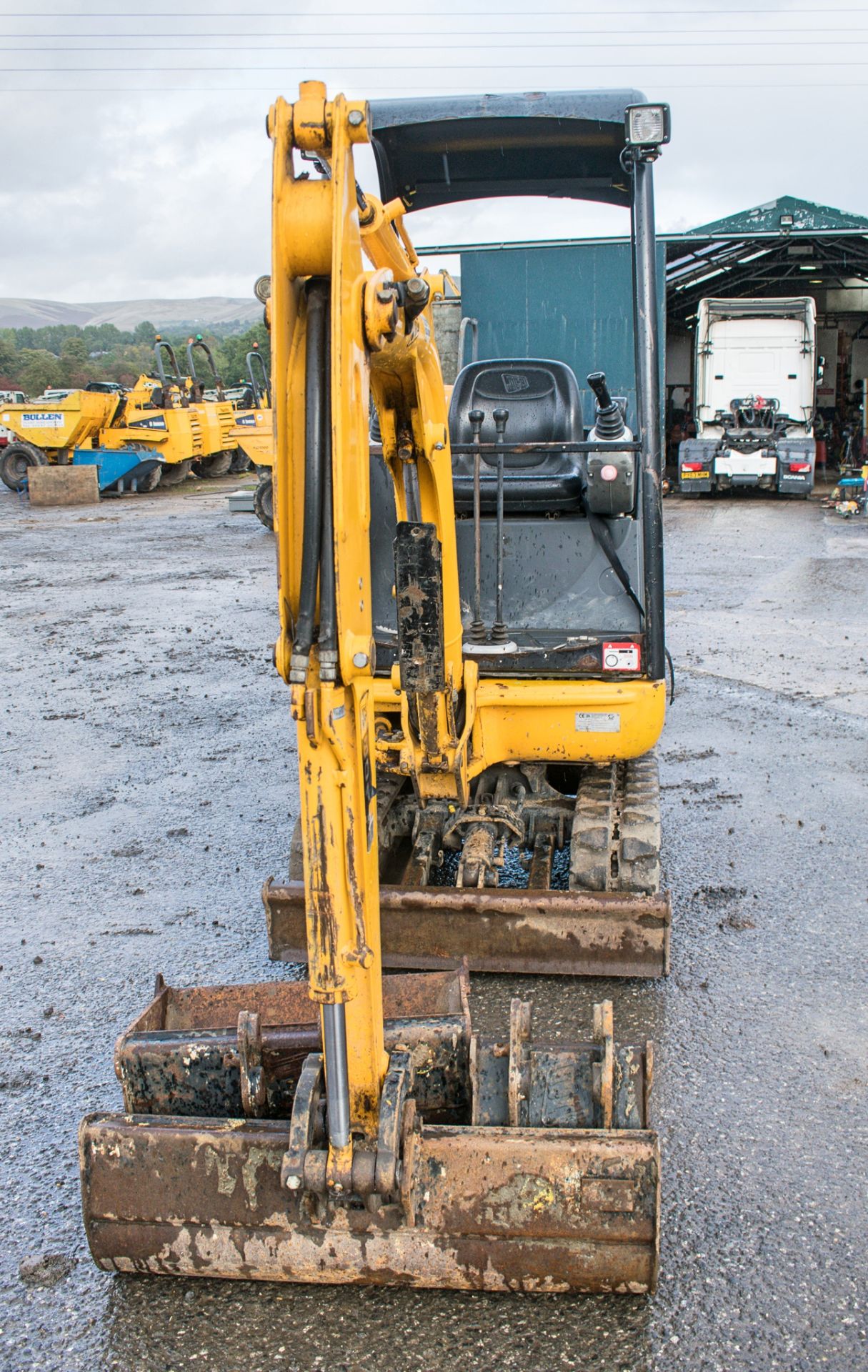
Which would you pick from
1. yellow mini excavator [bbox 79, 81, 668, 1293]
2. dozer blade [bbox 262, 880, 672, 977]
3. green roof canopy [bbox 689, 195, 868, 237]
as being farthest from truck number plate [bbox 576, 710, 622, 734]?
green roof canopy [bbox 689, 195, 868, 237]

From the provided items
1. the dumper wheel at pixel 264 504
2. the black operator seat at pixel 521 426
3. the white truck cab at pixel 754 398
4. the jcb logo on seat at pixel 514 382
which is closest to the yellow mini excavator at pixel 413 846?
the black operator seat at pixel 521 426

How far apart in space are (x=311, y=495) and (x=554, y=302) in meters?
10.2

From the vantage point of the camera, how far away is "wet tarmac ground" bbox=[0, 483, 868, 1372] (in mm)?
2713

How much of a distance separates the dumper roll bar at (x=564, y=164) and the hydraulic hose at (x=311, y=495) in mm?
2115

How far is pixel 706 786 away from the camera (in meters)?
6.23

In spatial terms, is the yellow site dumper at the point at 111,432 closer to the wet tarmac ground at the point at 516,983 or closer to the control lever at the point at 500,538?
the wet tarmac ground at the point at 516,983

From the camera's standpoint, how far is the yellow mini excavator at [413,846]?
7.88 ft

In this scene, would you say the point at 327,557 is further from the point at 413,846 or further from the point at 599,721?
the point at 413,846

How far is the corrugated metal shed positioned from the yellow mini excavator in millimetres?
6802

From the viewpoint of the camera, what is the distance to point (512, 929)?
4.15 metres

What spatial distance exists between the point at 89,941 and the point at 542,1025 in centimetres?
194

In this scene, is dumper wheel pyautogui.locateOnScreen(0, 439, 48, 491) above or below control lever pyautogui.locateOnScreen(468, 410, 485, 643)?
above

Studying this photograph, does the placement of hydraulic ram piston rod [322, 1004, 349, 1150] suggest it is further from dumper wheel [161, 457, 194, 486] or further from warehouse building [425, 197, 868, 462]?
dumper wheel [161, 457, 194, 486]

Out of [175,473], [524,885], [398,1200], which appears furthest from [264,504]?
A: [398,1200]
